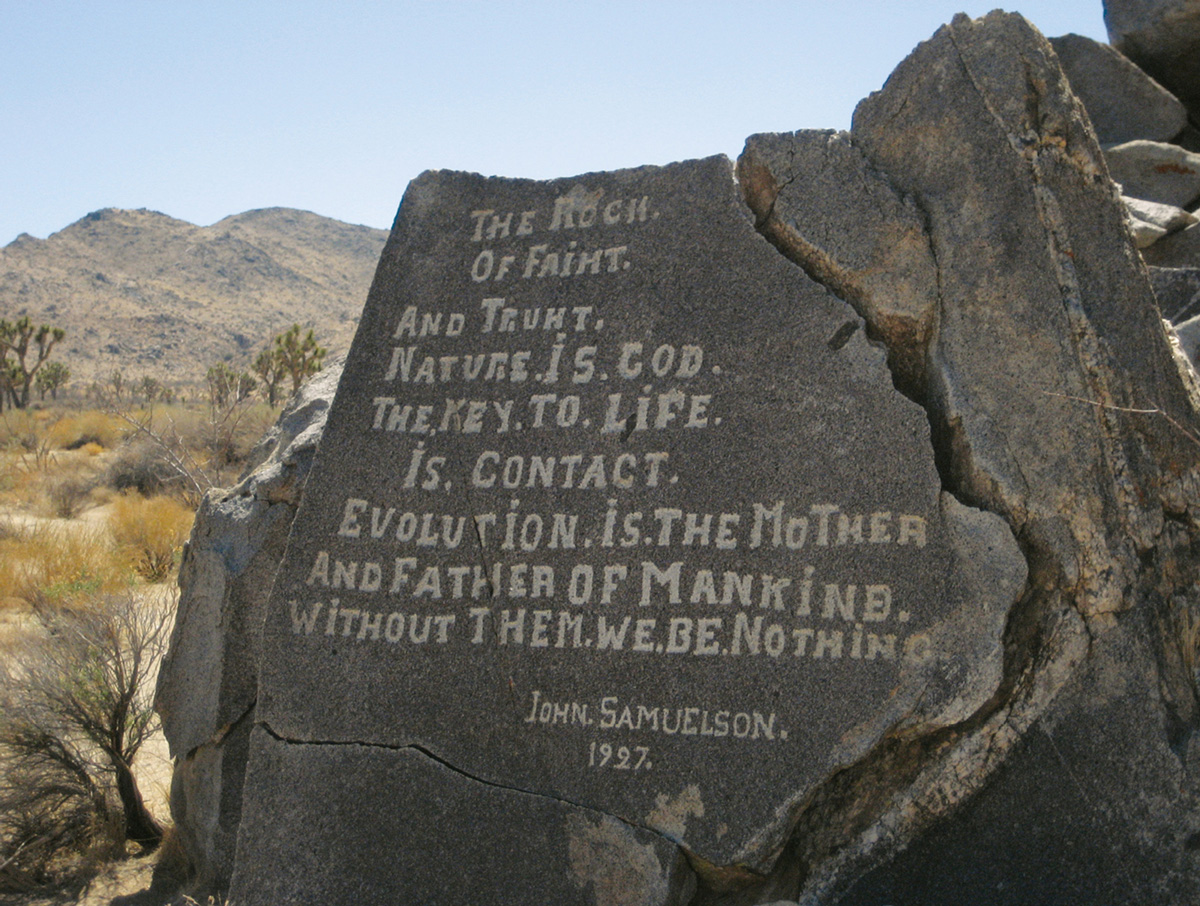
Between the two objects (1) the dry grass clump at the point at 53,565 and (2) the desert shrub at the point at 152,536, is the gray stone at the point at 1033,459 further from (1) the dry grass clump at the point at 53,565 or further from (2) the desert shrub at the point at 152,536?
(2) the desert shrub at the point at 152,536

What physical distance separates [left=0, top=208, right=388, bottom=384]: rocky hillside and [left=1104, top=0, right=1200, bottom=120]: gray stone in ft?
105

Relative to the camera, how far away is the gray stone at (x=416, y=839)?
9.25 feet

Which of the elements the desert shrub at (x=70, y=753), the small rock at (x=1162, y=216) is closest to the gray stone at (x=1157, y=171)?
the small rock at (x=1162, y=216)

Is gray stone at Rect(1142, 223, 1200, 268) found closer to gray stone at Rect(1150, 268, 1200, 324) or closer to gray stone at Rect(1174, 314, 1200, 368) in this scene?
gray stone at Rect(1150, 268, 1200, 324)

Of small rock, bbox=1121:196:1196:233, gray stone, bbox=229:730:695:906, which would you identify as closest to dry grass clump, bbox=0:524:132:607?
gray stone, bbox=229:730:695:906

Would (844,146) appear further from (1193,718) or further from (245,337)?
(245,337)

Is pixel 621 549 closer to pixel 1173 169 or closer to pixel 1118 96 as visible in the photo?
pixel 1173 169

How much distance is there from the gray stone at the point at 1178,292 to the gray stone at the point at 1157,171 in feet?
8.37

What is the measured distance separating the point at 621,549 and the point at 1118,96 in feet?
25.2

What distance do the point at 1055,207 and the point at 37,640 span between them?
5623 mm

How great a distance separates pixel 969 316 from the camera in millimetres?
3049

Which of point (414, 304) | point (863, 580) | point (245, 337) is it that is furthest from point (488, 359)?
point (245, 337)

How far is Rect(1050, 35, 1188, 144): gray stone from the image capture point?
834cm

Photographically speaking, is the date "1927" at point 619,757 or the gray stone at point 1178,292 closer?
the date "1927" at point 619,757
